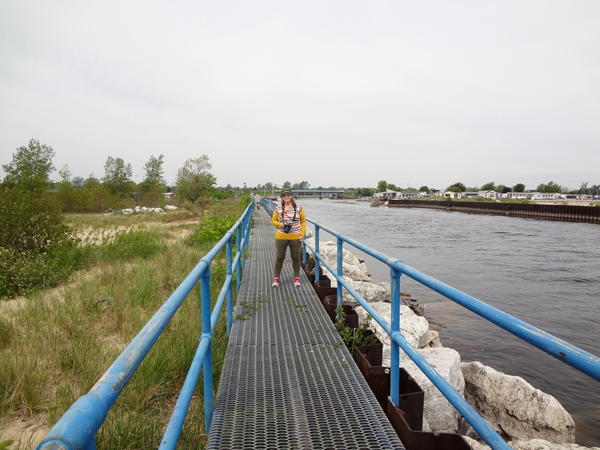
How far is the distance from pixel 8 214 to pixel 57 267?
5.84 ft

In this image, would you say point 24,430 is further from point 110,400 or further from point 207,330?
point 110,400

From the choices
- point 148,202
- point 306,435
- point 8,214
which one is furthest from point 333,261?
point 148,202

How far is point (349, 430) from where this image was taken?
8.41ft

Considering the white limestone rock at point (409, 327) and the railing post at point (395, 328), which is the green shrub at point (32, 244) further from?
the railing post at point (395, 328)

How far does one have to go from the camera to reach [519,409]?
4254 millimetres

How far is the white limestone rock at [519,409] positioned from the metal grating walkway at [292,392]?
2.01 metres

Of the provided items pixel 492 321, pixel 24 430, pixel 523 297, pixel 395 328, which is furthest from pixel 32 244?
pixel 523 297

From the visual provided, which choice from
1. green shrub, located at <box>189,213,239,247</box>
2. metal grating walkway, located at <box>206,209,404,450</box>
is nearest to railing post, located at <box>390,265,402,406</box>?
metal grating walkway, located at <box>206,209,404,450</box>

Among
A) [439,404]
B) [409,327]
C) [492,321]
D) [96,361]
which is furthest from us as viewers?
[409,327]

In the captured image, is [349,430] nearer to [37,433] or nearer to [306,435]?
[306,435]

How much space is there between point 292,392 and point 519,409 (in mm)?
2903

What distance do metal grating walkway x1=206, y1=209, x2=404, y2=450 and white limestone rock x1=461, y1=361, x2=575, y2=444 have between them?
6.58 ft

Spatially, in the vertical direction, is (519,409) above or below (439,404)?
below

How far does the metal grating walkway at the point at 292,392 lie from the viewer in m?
2.47
